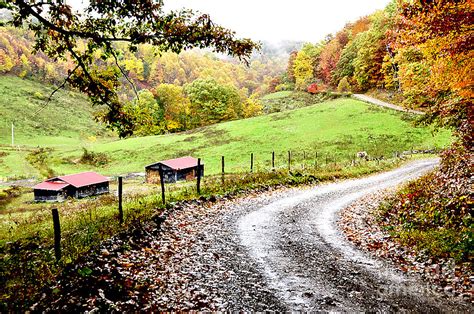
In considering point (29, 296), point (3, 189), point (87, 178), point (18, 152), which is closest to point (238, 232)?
point (29, 296)

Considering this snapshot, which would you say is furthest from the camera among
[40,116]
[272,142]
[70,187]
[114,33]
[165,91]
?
[40,116]

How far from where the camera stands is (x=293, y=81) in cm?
12962

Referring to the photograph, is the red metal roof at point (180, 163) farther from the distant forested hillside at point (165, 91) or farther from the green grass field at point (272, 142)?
the distant forested hillside at point (165, 91)

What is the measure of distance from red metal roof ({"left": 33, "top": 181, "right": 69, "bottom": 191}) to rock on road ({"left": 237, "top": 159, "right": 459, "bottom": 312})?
36.0 m

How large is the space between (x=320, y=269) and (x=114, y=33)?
376 inches

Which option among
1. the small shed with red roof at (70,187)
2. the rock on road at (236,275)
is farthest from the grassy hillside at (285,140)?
the rock on road at (236,275)

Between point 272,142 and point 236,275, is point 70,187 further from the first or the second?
point 236,275

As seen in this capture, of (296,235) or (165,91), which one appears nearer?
(296,235)

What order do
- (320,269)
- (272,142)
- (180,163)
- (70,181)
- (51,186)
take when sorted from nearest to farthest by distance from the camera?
(320,269) → (51,186) → (70,181) → (180,163) → (272,142)

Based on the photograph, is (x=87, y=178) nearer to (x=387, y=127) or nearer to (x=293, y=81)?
(x=387, y=127)

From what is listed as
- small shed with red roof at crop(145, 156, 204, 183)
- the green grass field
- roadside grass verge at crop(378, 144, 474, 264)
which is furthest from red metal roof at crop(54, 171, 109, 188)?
roadside grass verge at crop(378, 144, 474, 264)

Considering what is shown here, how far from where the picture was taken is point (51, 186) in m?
43.7

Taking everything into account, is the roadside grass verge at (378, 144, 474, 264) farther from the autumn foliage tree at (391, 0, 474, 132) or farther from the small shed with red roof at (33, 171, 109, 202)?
the small shed with red roof at (33, 171, 109, 202)

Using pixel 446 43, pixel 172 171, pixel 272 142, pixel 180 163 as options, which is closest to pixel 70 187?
pixel 172 171
